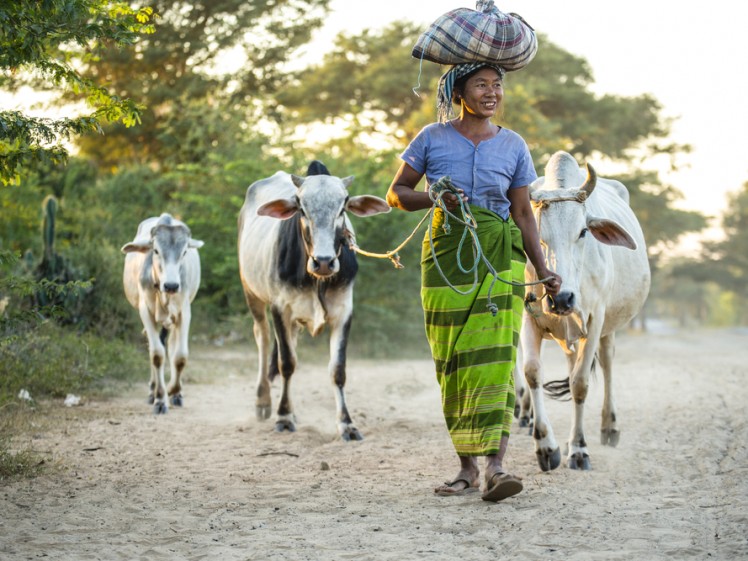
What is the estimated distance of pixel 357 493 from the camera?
16.1 ft

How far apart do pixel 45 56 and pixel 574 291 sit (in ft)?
10.6

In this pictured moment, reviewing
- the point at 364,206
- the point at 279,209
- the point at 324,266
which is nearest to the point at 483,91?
the point at 324,266

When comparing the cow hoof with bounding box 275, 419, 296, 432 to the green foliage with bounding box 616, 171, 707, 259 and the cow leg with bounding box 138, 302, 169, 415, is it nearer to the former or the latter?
the cow leg with bounding box 138, 302, 169, 415

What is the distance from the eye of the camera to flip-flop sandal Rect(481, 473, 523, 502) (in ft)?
14.3

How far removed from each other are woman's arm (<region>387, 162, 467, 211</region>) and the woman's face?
456 millimetres

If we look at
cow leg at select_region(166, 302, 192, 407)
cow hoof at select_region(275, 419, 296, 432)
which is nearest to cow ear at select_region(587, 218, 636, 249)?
cow hoof at select_region(275, 419, 296, 432)

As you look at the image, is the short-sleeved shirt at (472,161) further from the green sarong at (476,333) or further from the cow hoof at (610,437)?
the cow hoof at (610,437)

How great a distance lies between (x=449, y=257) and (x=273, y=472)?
6.06 feet

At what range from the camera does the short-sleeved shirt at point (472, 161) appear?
4660 mm

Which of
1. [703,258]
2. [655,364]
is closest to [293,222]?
[655,364]

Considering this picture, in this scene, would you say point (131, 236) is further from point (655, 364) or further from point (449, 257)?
point (449, 257)

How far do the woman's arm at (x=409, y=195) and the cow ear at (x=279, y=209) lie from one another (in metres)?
2.04

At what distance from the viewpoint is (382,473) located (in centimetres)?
547

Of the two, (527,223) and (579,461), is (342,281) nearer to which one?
(579,461)
